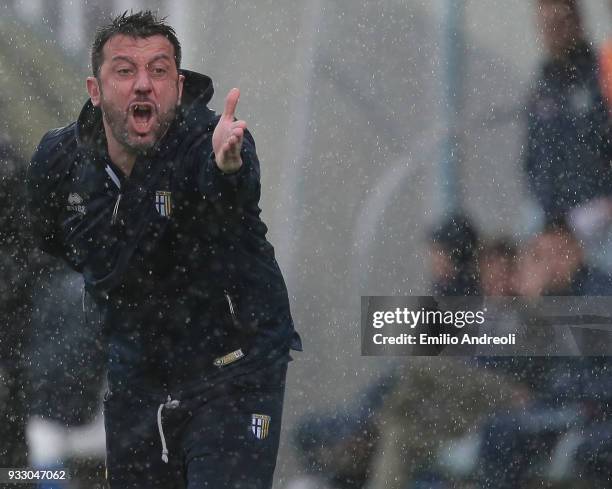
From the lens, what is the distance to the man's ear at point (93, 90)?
3.50 metres

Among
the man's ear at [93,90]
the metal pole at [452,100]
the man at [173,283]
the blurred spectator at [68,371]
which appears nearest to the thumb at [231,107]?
the man at [173,283]

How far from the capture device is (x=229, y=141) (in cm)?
273

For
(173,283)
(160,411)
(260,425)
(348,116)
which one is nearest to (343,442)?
(260,425)

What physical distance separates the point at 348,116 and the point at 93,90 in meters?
0.80

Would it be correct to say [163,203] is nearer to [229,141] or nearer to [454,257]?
[229,141]

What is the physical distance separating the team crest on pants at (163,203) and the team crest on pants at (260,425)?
0.60 m

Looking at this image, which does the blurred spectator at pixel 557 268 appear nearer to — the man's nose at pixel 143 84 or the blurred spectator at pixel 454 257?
the blurred spectator at pixel 454 257

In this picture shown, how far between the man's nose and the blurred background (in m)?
0.40

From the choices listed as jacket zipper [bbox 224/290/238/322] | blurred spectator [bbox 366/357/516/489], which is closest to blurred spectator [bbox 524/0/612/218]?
blurred spectator [bbox 366/357/516/489]

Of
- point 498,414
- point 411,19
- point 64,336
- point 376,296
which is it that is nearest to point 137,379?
point 64,336

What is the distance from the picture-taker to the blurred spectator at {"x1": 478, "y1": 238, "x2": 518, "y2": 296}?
147 inches

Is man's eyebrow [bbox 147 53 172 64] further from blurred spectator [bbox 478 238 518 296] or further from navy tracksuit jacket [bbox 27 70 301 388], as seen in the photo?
blurred spectator [bbox 478 238 518 296]

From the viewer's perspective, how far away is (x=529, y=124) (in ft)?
12.3

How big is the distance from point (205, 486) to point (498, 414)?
108 cm
